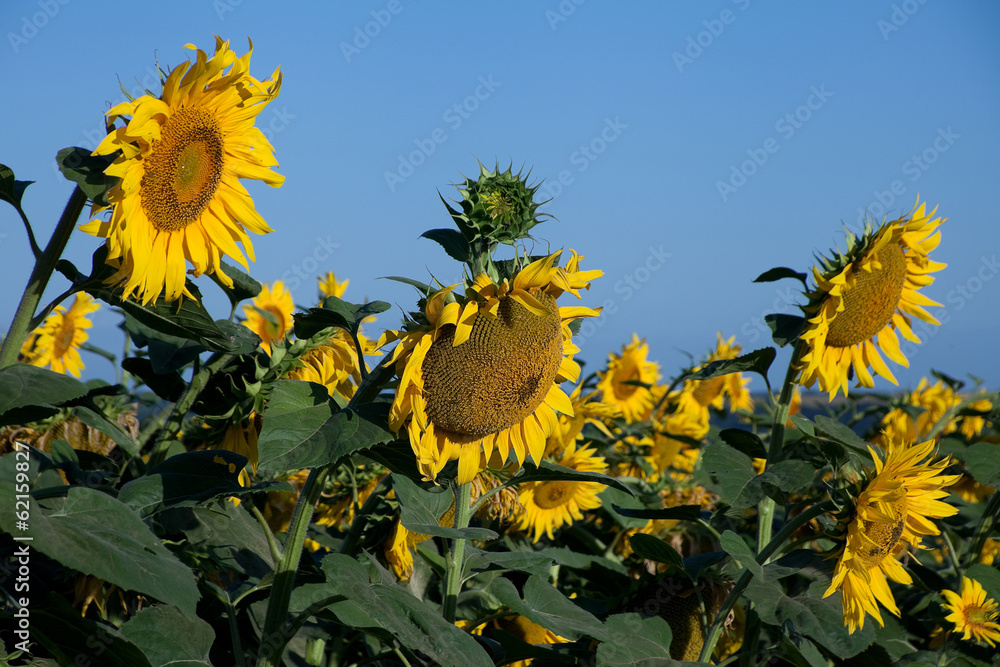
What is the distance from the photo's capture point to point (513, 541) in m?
→ 3.81

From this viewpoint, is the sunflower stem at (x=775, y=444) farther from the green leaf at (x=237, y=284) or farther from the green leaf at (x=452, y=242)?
the green leaf at (x=237, y=284)

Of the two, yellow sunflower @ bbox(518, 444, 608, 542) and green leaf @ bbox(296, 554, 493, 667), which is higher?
yellow sunflower @ bbox(518, 444, 608, 542)

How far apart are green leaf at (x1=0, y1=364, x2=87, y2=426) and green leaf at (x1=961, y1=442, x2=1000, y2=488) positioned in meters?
2.96

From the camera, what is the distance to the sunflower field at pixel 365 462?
1.66 metres

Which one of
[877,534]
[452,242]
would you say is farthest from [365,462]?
[877,534]

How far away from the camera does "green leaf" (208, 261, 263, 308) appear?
88.8 inches

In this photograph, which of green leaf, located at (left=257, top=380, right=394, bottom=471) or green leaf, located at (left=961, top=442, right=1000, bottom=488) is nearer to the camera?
green leaf, located at (left=257, top=380, right=394, bottom=471)

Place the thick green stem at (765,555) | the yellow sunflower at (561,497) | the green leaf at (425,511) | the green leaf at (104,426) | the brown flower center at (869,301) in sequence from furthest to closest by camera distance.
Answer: the yellow sunflower at (561,497), the brown flower center at (869,301), the thick green stem at (765,555), the green leaf at (104,426), the green leaf at (425,511)

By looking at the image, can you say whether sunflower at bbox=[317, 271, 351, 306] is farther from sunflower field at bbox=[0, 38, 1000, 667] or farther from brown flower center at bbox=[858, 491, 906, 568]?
brown flower center at bbox=[858, 491, 906, 568]

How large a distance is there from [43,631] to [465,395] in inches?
36.9

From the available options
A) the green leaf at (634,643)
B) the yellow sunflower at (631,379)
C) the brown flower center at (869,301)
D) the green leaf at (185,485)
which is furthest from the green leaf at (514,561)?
the yellow sunflower at (631,379)

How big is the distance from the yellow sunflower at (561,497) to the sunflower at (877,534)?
1.32 metres

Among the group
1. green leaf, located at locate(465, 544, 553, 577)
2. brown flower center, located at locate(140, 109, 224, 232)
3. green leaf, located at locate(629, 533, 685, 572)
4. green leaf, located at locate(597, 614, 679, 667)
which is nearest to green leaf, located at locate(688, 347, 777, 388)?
green leaf, located at locate(629, 533, 685, 572)

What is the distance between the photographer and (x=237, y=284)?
2.32 metres
